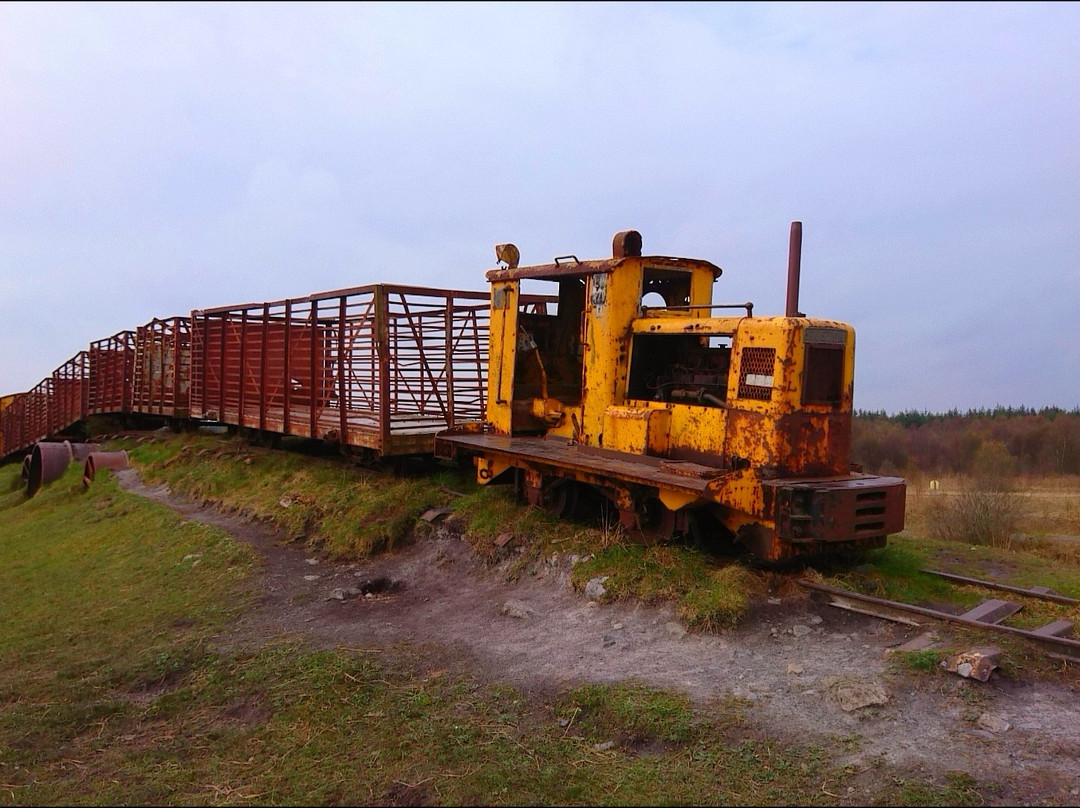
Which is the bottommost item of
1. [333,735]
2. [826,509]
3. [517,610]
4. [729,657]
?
[333,735]

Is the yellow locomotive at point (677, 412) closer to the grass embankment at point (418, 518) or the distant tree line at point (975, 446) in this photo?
the grass embankment at point (418, 518)

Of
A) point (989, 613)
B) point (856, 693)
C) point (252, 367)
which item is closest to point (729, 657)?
point (856, 693)

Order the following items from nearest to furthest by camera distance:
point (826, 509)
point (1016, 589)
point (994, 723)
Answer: point (994, 723)
point (826, 509)
point (1016, 589)

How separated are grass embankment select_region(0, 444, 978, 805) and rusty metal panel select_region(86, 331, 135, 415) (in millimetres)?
14443

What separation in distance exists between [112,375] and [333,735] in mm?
20622

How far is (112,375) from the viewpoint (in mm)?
22703

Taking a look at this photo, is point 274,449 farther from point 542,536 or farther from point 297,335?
point 542,536

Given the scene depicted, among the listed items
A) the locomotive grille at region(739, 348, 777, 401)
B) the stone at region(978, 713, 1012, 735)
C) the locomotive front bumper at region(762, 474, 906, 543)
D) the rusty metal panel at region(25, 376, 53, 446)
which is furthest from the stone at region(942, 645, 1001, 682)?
the rusty metal panel at region(25, 376, 53, 446)

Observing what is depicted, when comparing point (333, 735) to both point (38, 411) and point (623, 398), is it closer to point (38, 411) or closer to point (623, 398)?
point (623, 398)

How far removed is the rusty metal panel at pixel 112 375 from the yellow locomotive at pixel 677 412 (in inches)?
578

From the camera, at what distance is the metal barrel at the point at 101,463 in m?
17.0

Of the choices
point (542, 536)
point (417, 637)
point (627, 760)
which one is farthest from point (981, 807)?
point (542, 536)

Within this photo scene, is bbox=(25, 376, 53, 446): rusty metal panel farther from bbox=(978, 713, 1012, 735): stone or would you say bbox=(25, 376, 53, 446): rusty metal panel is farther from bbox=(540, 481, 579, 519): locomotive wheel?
bbox=(978, 713, 1012, 735): stone

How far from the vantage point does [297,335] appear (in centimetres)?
1327
